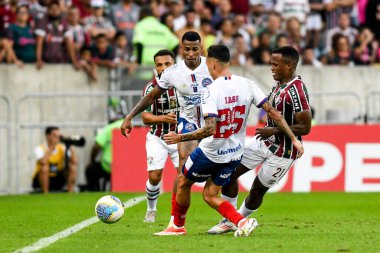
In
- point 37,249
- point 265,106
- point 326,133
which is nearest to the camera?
point 37,249

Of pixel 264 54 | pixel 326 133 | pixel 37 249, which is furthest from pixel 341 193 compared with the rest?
pixel 37 249

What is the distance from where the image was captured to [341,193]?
19.7 meters

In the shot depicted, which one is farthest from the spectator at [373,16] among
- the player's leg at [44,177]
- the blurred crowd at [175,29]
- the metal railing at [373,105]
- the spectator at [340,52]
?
the player's leg at [44,177]

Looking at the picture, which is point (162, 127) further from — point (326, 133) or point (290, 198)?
point (326, 133)

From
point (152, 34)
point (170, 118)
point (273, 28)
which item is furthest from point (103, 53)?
point (170, 118)

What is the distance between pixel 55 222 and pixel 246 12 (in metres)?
12.4

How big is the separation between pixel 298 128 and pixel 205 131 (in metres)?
1.48

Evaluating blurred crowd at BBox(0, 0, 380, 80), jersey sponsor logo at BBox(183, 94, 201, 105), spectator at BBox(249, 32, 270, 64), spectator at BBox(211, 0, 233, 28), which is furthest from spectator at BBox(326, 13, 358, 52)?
jersey sponsor logo at BBox(183, 94, 201, 105)

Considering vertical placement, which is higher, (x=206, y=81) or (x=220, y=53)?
(x=220, y=53)

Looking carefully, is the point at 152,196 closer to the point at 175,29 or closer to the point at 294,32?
the point at 175,29

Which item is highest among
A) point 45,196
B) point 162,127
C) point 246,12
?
point 246,12

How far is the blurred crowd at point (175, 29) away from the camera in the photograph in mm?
22016

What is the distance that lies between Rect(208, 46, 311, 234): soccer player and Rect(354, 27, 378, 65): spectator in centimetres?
1280

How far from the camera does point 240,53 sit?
23672mm
